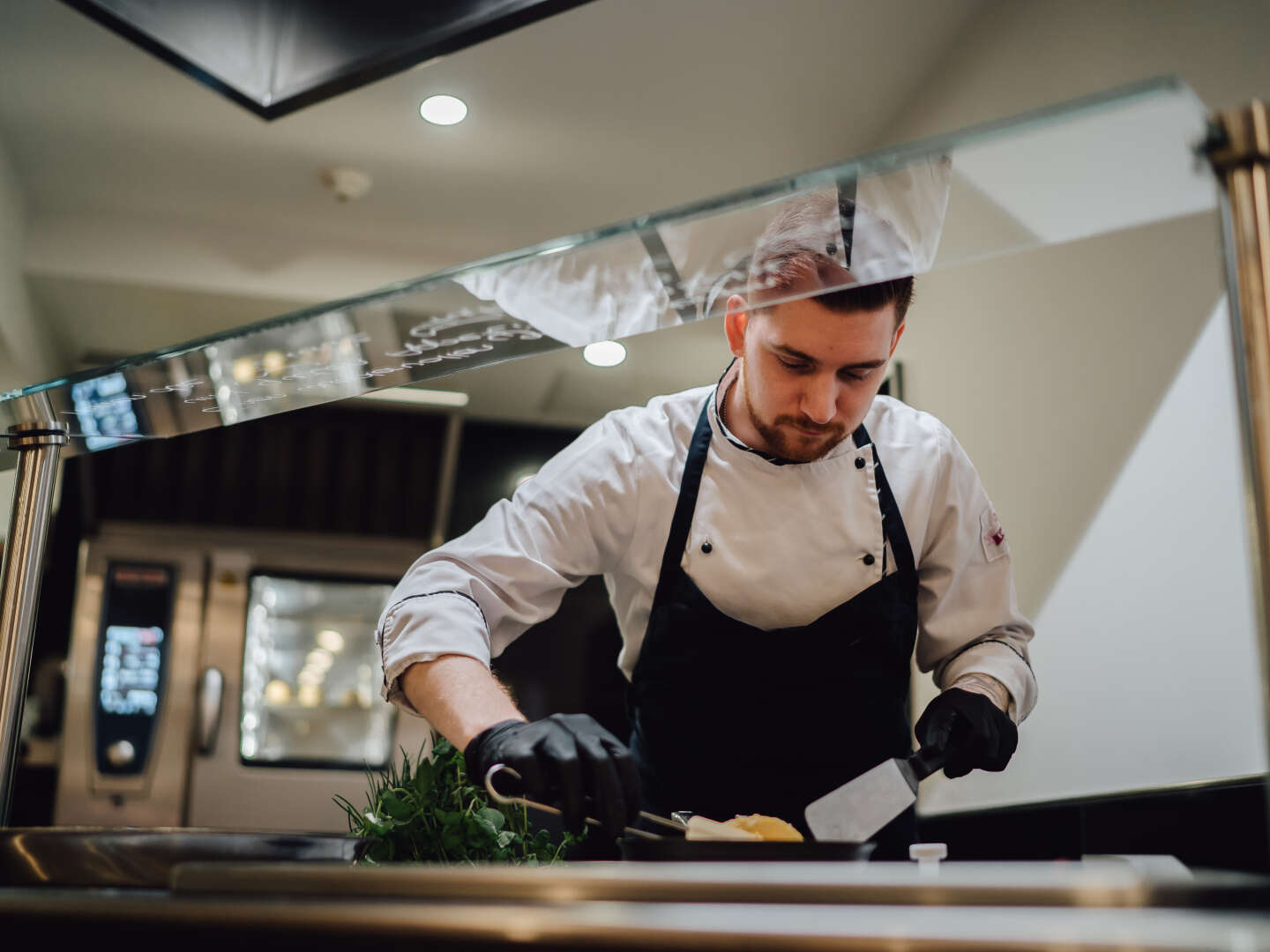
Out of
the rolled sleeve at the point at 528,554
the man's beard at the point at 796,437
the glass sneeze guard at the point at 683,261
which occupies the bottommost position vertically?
the rolled sleeve at the point at 528,554

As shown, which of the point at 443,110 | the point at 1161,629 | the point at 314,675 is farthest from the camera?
the point at 314,675

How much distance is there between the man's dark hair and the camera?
0.76 meters

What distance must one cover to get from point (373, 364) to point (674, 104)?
207 centimetres

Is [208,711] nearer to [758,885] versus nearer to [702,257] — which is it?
[702,257]

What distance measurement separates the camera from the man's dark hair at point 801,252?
0.76 meters

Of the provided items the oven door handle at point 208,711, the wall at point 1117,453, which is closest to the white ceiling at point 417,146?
the wall at point 1117,453

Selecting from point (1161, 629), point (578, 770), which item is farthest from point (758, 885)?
point (1161, 629)

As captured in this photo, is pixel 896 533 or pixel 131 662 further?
pixel 131 662

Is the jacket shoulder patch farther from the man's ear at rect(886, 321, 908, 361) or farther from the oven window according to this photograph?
the oven window

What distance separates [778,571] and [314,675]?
8.77ft

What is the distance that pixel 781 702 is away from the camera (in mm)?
1312

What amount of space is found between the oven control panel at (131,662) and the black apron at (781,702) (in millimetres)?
2604

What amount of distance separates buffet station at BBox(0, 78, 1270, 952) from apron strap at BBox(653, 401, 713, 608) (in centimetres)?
13

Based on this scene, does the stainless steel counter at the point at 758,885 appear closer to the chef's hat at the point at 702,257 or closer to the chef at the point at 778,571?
the chef's hat at the point at 702,257
